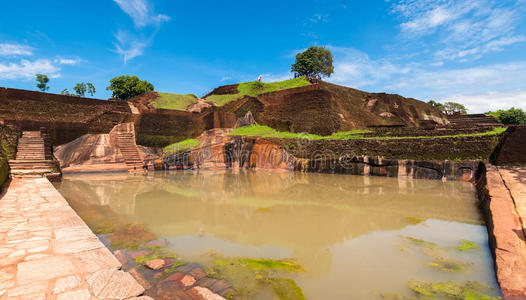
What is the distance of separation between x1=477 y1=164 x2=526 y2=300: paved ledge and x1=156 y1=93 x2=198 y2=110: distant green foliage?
56.2 ft

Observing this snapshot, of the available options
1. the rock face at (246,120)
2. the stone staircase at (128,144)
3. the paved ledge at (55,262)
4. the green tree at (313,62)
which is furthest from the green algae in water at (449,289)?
the green tree at (313,62)

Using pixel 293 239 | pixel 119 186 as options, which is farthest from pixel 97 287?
pixel 119 186

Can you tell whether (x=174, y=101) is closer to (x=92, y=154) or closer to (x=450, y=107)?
(x=92, y=154)

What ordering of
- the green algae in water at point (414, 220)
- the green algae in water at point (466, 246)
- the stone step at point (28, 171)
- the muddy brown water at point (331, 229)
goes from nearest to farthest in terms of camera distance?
the muddy brown water at point (331, 229) → the green algae in water at point (466, 246) → the green algae in water at point (414, 220) → the stone step at point (28, 171)

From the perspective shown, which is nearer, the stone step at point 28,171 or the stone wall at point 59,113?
the stone step at point 28,171

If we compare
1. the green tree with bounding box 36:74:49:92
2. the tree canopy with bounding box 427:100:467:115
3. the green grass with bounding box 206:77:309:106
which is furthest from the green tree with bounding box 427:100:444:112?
the green tree with bounding box 36:74:49:92

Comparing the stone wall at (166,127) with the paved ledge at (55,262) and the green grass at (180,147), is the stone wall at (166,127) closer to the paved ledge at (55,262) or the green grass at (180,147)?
the green grass at (180,147)

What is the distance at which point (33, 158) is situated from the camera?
33.3 ft

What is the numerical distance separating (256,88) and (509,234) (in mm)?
20469

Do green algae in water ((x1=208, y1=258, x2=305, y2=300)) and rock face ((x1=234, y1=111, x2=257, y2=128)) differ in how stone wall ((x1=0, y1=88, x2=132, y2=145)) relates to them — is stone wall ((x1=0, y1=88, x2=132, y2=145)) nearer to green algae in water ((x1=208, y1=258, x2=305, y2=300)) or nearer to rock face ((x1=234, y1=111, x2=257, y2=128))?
rock face ((x1=234, y1=111, x2=257, y2=128))

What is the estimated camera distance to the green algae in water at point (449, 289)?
2.28 m

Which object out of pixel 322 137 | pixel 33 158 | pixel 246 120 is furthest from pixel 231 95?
pixel 33 158

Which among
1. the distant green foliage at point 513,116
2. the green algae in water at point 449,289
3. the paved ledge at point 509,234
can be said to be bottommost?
the green algae in water at point 449,289

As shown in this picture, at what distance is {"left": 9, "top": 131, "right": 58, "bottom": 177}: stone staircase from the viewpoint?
8.69 metres
